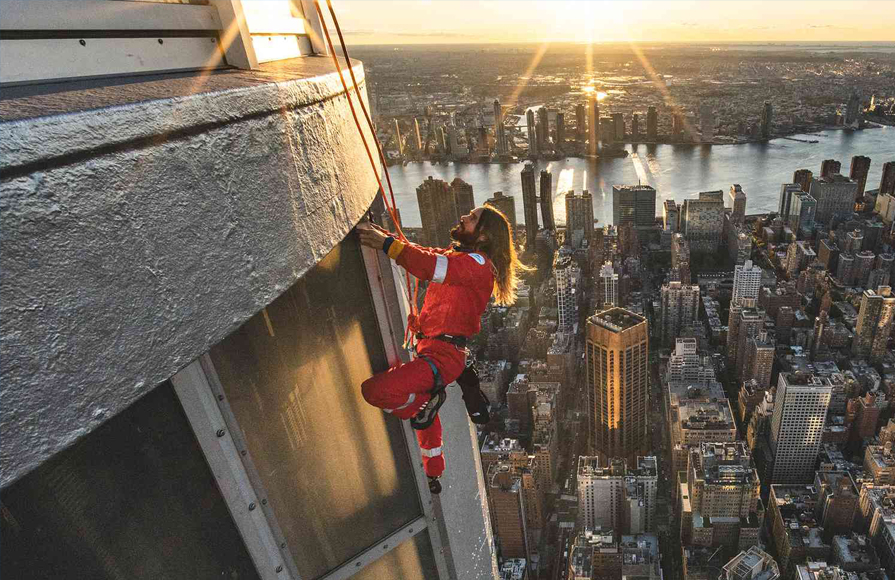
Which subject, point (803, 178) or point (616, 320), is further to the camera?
point (803, 178)

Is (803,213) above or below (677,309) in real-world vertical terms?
below

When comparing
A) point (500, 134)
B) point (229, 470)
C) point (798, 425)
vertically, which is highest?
point (229, 470)

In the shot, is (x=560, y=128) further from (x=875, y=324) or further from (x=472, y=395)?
(x=472, y=395)

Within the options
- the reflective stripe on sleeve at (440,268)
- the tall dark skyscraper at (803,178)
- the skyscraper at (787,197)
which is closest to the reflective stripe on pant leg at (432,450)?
the reflective stripe on sleeve at (440,268)

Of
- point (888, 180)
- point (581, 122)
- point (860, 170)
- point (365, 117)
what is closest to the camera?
point (365, 117)

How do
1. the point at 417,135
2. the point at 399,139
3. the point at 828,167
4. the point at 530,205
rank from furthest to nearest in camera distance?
the point at 417,135 → the point at 399,139 → the point at 828,167 → the point at 530,205

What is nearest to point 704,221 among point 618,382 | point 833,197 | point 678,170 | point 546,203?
point 546,203

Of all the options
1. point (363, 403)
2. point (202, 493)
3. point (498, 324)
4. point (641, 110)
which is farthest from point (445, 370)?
point (641, 110)
